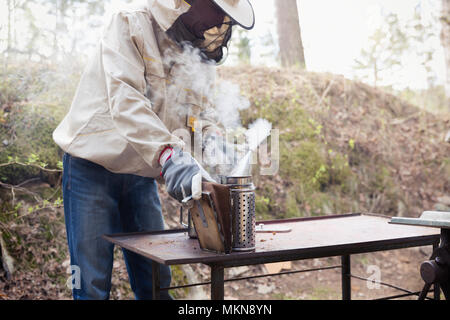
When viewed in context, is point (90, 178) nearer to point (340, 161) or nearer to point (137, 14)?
point (137, 14)

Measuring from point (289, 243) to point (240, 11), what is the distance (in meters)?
1.17

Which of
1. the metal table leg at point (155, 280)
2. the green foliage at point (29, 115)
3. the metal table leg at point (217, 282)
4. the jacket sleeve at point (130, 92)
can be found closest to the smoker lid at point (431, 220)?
the metal table leg at point (217, 282)

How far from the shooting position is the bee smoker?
62.7 inches

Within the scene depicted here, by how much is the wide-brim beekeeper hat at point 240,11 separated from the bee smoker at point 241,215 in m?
0.85

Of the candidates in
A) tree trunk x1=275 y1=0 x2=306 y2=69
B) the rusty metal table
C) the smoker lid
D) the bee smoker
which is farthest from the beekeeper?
tree trunk x1=275 y1=0 x2=306 y2=69

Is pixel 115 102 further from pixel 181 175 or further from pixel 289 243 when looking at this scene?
pixel 289 243

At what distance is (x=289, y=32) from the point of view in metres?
7.21

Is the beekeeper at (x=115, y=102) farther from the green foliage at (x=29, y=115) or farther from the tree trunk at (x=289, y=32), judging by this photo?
the tree trunk at (x=289, y=32)

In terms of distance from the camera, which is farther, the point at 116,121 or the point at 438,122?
the point at 438,122

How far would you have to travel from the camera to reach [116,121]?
5.90ft

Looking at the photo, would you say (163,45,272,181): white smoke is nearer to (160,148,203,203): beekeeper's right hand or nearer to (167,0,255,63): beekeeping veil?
(167,0,255,63): beekeeping veil

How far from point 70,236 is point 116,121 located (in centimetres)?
72
